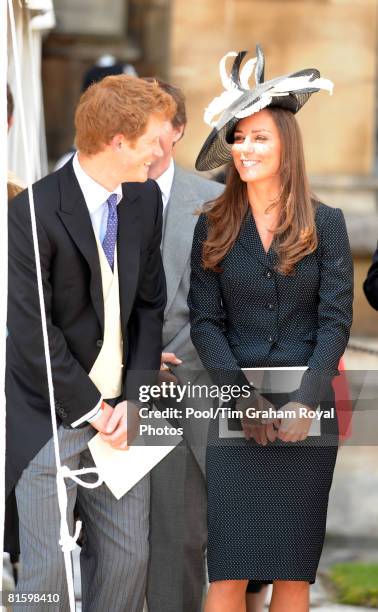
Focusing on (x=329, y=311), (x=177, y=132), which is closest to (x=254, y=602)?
(x=329, y=311)

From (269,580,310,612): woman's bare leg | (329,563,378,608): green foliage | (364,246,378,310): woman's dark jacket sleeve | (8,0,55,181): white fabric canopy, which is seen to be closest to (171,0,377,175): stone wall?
(8,0,55,181): white fabric canopy

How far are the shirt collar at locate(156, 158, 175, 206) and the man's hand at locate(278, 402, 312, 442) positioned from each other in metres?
0.92

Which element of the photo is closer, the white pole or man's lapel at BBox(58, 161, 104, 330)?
the white pole

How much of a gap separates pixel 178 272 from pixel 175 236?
0.12 m

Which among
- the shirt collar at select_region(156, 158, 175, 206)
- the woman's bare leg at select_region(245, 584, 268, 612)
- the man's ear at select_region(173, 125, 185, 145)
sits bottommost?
the woman's bare leg at select_region(245, 584, 268, 612)

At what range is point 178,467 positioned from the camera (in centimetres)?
430

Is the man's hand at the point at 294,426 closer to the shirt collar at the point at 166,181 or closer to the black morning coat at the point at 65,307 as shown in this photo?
the black morning coat at the point at 65,307

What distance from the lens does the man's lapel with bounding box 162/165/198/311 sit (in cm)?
445

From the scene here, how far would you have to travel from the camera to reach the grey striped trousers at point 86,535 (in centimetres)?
397

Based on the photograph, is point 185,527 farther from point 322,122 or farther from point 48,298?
point 322,122

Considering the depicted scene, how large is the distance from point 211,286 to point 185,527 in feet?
2.57

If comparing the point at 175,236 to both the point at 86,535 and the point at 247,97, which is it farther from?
the point at 86,535

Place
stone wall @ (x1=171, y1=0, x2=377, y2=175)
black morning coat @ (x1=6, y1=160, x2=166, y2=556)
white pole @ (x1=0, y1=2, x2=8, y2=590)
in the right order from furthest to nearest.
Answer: stone wall @ (x1=171, y1=0, x2=377, y2=175)
black morning coat @ (x1=6, y1=160, x2=166, y2=556)
white pole @ (x1=0, y1=2, x2=8, y2=590)

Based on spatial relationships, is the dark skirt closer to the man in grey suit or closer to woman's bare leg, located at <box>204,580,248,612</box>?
woman's bare leg, located at <box>204,580,248,612</box>
